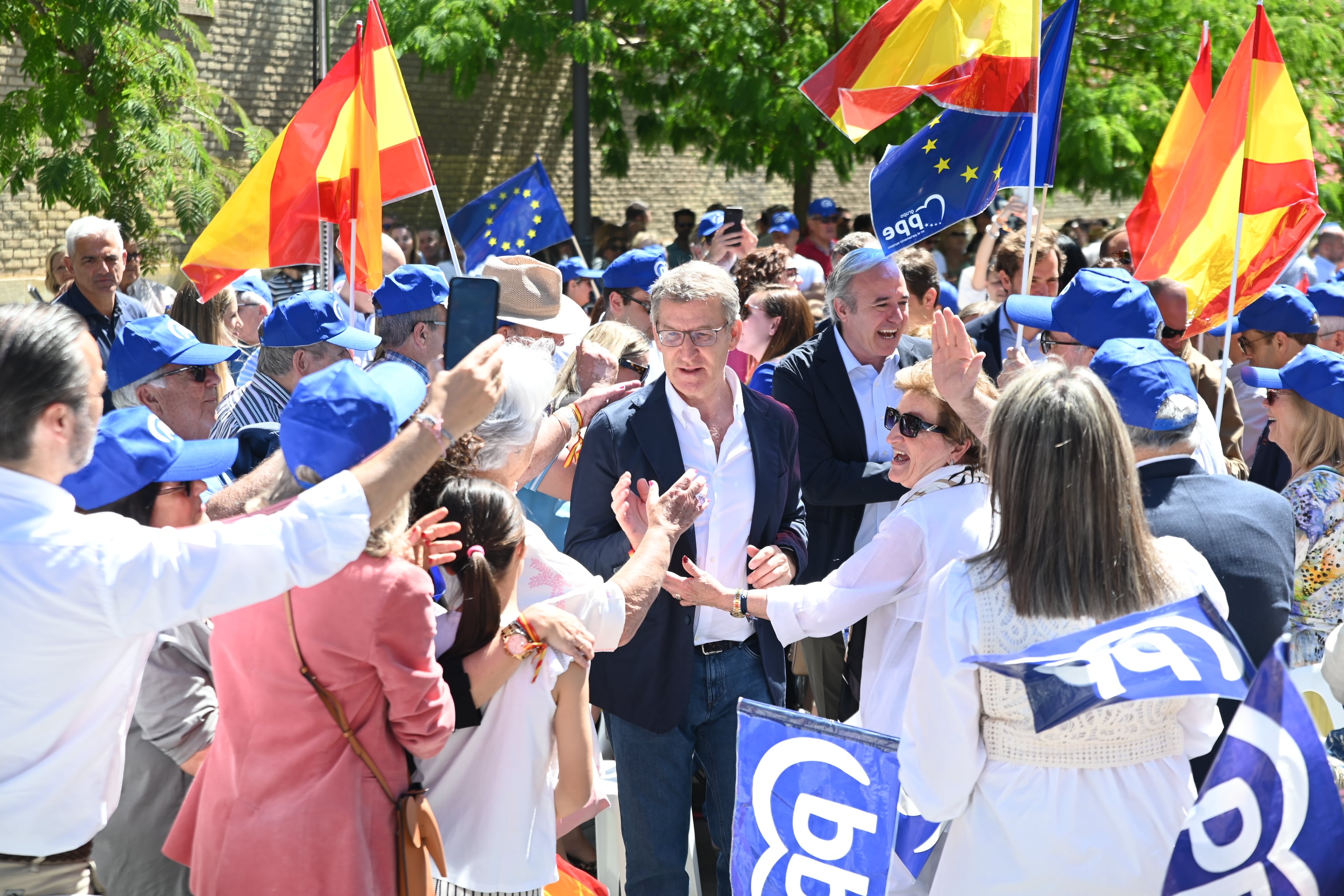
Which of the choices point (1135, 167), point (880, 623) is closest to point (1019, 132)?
point (880, 623)

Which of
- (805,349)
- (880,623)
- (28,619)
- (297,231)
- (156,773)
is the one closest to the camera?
(28,619)

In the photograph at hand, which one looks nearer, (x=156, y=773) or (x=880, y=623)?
(x=156, y=773)

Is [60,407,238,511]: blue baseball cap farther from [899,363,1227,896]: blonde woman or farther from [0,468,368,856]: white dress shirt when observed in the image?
[899,363,1227,896]: blonde woman

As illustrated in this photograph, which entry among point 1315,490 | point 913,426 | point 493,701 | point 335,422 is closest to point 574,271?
point 913,426

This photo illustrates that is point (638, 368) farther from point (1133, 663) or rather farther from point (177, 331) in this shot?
point (1133, 663)

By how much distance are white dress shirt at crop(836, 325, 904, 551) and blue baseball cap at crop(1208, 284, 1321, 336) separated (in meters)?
2.04

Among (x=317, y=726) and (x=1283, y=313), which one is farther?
(x=1283, y=313)

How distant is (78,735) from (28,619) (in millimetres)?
258

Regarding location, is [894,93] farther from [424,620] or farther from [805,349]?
[424,620]

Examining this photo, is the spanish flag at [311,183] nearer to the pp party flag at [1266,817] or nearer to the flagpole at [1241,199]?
the flagpole at [1241,199]

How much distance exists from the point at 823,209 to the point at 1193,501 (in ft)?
32.6

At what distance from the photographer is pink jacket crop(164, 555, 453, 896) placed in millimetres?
2426

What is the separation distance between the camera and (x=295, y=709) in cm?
246

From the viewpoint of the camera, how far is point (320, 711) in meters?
2.47
